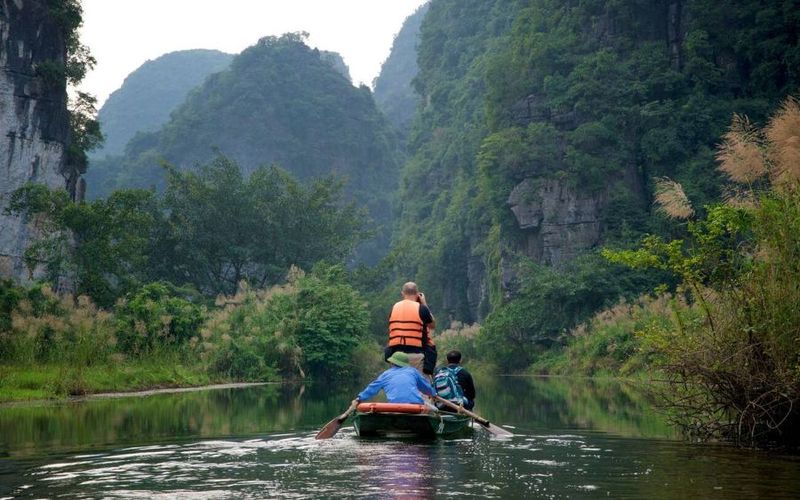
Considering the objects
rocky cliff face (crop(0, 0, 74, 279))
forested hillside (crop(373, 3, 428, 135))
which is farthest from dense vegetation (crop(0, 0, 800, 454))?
forested hillside (crop(373, 3, 428, 135))

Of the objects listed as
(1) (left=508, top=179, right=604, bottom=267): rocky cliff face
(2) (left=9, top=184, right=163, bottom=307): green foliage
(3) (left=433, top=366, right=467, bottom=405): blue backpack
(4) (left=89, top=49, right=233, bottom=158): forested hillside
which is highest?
(4) (left=89, top=49, right=233, bottom=158): forested hillside

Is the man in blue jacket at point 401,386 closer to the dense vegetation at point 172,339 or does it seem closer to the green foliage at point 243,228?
the dense vegetation at point 172,339

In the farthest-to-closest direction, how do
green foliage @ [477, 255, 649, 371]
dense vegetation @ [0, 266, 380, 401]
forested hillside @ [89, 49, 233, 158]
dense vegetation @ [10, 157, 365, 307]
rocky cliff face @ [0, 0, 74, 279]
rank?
forested hillside @ [89, 49, 233, 158], dense vegetation @ [10, 157, 365, 307], green foliage @ [477, 255, 649, 371], rocky cliff face @ [0, 0, 74, 279], dense vegetation @ [0, 266, 380, 401]

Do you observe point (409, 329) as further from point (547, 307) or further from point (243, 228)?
point (243, 228)

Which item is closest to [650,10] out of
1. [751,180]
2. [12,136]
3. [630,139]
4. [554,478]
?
[630,139]

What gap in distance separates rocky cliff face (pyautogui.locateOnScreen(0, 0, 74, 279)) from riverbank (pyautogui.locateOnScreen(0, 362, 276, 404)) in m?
13.3

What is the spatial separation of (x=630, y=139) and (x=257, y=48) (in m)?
67.1

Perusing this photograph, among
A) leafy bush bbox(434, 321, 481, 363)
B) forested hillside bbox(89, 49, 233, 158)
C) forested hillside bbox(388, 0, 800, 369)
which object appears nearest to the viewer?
forested hillside bbox(388, 0, 800, 369)

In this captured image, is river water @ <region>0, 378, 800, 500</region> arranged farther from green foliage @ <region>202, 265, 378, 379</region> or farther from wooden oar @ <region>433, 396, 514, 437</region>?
green foliage @ <region>202, 265, 378, 379</region>

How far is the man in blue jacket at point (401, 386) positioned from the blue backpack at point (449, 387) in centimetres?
110

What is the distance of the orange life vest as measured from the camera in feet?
46.1

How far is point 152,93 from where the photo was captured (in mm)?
175000

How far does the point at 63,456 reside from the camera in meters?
10.9

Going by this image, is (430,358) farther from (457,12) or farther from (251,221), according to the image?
(457,12)
